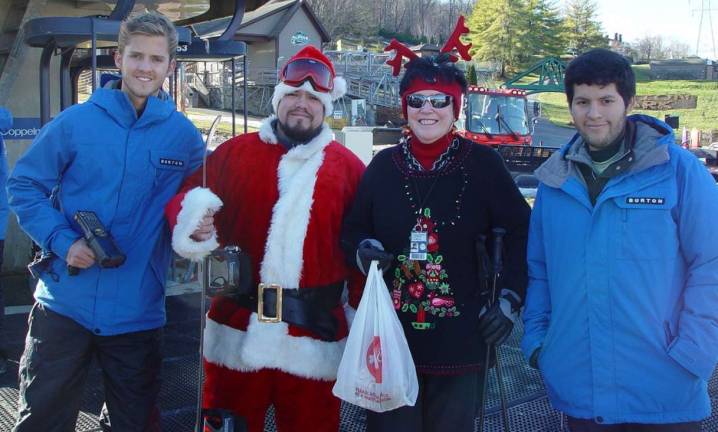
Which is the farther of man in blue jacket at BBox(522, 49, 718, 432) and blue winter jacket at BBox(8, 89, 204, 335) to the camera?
blue winter jacket at BBox(8, 89, 204, 335)

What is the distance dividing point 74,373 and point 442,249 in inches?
58.2

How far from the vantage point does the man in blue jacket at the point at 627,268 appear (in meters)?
2.13

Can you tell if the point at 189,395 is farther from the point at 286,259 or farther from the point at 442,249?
the point at 442,249

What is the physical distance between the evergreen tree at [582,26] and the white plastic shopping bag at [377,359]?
61.0 m

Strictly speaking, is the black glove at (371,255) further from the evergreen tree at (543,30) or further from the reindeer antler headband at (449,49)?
the evergreen tree at (543,30)

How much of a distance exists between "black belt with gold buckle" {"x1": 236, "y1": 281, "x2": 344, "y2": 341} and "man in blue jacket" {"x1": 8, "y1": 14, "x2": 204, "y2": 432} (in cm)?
42

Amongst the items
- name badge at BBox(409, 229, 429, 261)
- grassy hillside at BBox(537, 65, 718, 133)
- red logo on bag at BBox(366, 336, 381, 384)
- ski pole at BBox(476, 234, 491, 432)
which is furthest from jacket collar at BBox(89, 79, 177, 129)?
grassy hillside at BBox(537, 65, 718, 133)

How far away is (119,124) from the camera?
2.71m

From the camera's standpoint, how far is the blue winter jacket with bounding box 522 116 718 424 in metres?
2.12

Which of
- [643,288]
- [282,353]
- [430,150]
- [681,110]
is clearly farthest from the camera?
[681,110]

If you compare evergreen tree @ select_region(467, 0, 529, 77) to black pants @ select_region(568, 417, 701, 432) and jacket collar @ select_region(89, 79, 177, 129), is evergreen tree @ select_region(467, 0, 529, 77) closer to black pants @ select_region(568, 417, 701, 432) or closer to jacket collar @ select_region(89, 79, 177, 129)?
jacket collar @ select_region(89, 79, 177, 129)

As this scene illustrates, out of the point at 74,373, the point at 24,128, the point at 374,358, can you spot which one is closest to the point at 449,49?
the point at 374,358

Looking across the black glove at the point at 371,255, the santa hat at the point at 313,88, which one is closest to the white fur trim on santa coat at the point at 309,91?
the santa hat at the point at 313,88

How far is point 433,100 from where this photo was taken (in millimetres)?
2684
